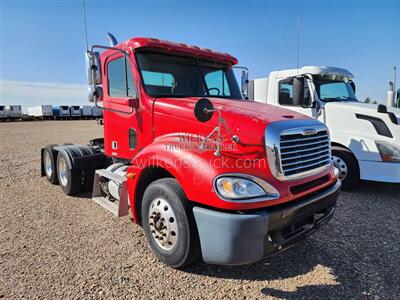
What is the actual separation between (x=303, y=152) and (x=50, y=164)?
565 cm

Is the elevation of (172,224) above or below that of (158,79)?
below

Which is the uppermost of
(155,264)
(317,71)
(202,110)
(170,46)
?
(170,46)

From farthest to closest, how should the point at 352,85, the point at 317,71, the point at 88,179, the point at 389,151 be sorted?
the point at 352,85
the point at 317,71
the point at 88,179
the point at 389,151

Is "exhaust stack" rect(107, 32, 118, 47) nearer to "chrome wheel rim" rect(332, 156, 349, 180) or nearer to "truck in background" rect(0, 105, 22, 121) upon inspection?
"chrome wheel rim" rect(332, 156, 349, 180)

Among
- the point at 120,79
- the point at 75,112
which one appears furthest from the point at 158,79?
the point at 75,112

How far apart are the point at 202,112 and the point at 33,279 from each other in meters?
2.43

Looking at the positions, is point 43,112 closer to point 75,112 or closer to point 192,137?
point 75,112

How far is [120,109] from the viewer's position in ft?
13.9

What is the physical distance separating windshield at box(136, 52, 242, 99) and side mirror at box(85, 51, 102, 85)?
535 mm

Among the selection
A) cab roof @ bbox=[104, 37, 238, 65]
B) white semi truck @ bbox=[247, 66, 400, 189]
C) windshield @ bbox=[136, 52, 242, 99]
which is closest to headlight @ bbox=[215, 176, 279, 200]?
windshield @ bbox=[136, 52, 242, 99]

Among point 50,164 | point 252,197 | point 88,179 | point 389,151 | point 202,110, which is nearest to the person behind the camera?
point 252,197

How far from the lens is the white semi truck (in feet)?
17.2

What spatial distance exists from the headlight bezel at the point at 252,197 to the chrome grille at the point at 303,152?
0.25 meters

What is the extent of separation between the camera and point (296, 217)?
2717 millimetres
